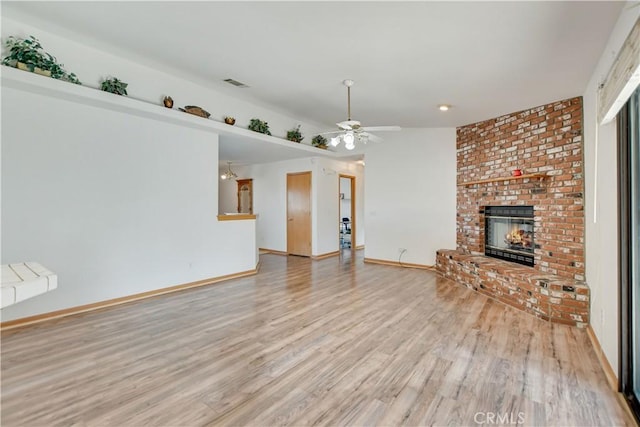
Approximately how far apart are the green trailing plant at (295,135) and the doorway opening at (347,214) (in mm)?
2105

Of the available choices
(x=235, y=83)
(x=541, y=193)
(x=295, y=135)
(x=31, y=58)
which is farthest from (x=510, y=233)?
(x=31, y=58)

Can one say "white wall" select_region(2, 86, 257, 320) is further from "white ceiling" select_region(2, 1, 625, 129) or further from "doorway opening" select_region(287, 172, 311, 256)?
"doorway opening" select_region(287, 172, 311, 256)

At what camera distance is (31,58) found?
9.47 feet

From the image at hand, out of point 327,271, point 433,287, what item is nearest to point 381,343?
point 433,287

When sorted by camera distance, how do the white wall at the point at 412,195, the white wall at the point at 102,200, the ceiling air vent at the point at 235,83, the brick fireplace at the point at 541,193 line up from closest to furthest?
the white wall at the point at 102,200, the brick fireplace at the point at 541,193, the ceiling air vent at the point at 235,83, the white wall at the point at 412,195

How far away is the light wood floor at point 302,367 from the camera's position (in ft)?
5.83

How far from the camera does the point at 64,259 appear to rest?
3.33 metres

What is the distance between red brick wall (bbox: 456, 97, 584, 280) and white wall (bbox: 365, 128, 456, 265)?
16.6 inches

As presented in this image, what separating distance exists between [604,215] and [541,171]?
1.74m

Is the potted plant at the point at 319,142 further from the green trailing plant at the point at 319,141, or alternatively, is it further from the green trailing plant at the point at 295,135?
the green trailing plant at the point at 295,135

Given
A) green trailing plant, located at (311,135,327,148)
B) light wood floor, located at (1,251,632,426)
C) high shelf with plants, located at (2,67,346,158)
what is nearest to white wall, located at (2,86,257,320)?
high shelf with plants, located at (2,67,346,158)

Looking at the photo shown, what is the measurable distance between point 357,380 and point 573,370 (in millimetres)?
1658

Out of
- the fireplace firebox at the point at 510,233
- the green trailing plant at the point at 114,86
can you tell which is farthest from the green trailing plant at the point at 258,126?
the fireplace firebox at the point at 510,233

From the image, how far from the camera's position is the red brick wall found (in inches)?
143
